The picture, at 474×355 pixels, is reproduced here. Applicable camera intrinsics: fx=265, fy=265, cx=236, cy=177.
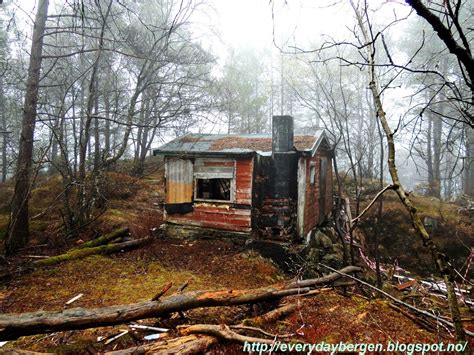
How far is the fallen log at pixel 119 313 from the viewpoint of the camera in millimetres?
2943

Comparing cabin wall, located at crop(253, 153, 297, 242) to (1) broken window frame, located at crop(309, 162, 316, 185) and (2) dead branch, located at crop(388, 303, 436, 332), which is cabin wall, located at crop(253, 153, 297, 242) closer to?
(1) broken window frame, located at crop(309, 162, 316, 185)

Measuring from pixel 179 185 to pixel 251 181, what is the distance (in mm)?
2488

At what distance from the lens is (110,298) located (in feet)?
16.3

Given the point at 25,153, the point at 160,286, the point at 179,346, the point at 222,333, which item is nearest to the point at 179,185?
the point at 160,286

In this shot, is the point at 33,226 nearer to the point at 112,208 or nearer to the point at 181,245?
the point at 112,208

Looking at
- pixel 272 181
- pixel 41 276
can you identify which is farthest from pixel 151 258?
pixel 272 181

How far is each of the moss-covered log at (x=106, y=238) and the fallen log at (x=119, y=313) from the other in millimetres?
4757

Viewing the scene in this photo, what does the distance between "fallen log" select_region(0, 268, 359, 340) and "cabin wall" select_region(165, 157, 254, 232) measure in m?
4.40

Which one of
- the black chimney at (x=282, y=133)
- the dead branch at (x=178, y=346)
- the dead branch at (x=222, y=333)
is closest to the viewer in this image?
the dead branch at (x=178, y=346)

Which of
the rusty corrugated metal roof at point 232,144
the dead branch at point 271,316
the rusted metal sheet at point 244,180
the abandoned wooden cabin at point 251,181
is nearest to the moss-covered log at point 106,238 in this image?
the abandoned wooden cabin at point 251,181

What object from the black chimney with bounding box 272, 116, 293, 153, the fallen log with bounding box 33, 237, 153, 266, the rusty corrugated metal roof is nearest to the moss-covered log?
the fallen log with bounding box 33, 237, 153, 266

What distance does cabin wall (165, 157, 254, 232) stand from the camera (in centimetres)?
840

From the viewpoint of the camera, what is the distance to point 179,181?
8938 mm

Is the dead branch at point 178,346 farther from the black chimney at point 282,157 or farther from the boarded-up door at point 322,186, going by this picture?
the boarded-up door at point 322,186
